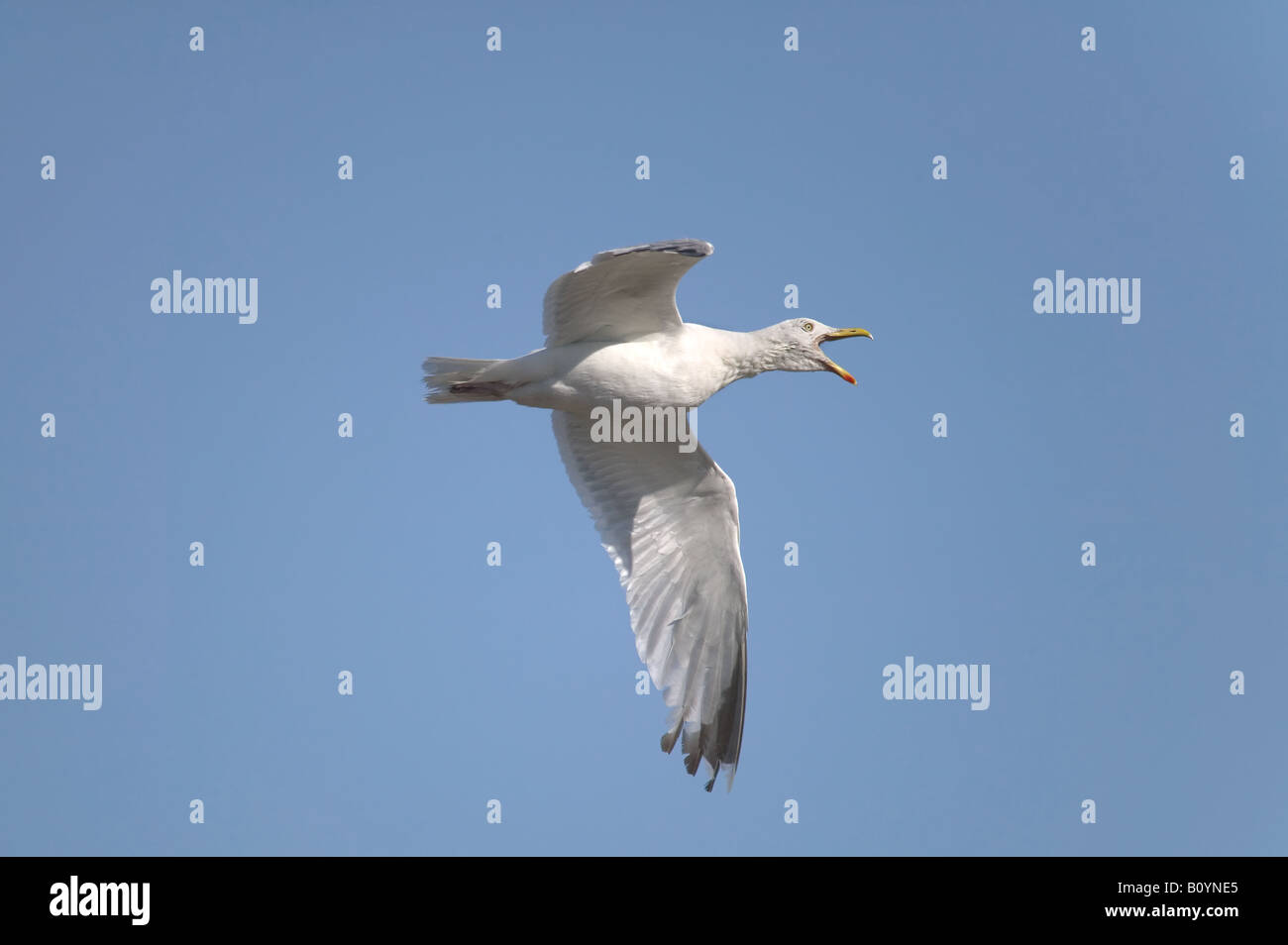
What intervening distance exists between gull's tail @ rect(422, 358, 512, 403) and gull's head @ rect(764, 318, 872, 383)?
2.45m

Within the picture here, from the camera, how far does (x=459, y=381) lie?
39.8ft

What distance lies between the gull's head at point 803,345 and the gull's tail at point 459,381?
2.45m

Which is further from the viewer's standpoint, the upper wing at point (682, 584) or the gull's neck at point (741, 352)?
the upper wing at point (682, 584)

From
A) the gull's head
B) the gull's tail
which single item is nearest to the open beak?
the gull's head

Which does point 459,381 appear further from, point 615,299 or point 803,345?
point 803,345

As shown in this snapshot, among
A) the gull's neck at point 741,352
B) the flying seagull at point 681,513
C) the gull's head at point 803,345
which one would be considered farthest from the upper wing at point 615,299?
the gull's head at point 803,345

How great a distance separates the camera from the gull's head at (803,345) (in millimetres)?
12695

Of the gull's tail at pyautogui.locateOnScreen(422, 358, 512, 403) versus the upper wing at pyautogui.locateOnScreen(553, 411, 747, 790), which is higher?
the gull's tail at pyautogui.locateOnScreen(422, 358, 512, 403)

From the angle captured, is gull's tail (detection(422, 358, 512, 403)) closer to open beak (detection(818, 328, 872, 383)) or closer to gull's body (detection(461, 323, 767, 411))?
gull's body (detection(461, 323, 767, 411))

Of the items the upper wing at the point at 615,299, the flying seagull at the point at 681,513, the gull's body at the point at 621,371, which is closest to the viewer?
the upper wing at the point at 615,299

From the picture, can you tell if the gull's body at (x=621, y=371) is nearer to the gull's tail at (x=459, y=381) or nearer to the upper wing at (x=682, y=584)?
the gull's tail at (x=459, y=381)

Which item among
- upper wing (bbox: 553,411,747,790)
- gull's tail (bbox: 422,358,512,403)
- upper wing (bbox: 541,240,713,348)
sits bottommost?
upper wing (bbox: 553,411,747,790)

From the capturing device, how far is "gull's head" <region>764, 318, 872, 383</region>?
12695 mm
